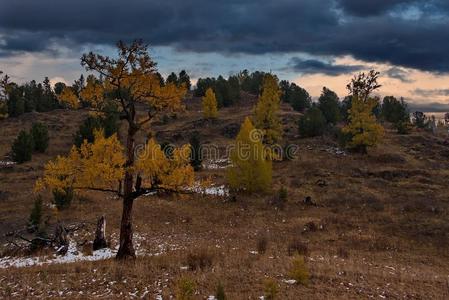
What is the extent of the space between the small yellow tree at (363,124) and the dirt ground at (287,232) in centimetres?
246

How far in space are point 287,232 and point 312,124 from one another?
138ft

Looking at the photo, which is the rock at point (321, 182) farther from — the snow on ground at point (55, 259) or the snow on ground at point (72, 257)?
the snow on ground at point (55, 259)

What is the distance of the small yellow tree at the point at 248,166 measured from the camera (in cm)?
4012

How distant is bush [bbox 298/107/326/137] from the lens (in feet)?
228

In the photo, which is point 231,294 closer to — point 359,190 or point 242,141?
point 242,141

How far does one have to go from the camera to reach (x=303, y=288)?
14.5 metres

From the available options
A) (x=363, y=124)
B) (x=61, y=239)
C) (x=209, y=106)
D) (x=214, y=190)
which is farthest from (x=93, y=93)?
(x=209, y=106)

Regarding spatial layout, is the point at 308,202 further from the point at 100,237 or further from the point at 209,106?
the point at 209,106

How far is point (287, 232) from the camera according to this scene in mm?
29609

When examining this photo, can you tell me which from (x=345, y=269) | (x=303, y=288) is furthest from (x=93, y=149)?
(x=345, y=269)

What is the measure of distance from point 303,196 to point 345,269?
23146mm

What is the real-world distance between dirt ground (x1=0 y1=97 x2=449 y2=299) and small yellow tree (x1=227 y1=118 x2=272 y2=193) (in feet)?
4.33

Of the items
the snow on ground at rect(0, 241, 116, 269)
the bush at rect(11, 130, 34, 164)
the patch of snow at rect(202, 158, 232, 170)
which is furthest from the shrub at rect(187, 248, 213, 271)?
the bush at rect(11, 130, 34, 164)

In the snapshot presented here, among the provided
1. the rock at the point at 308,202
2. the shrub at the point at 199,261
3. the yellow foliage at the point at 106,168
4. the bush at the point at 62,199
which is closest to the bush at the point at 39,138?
the bush at the point at 62,199
